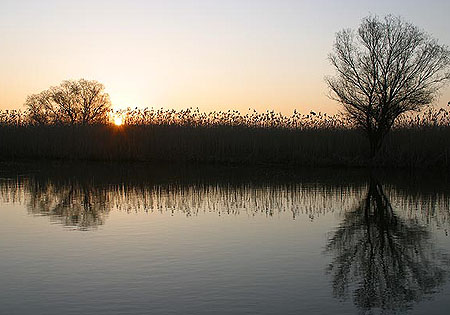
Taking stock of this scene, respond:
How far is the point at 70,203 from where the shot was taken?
43.9 feet

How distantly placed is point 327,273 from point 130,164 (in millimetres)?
23001

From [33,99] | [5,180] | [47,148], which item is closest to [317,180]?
[5,180]

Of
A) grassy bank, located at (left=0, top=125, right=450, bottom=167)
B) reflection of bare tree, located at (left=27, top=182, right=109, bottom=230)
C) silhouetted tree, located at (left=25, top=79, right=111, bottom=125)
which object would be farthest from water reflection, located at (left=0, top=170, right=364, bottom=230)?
silhouetted tree, located at (left=25, top=79, right=111, bottom=125)

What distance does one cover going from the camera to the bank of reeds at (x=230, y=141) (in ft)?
87.8

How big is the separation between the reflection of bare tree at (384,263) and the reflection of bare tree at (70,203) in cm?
484

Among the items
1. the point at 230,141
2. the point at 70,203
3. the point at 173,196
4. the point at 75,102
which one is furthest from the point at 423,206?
the point at 75,102

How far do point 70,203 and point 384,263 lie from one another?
815 centimetres

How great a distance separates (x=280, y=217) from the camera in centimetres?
1174

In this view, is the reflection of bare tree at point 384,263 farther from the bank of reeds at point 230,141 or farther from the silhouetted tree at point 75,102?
the silhouetted tree at point 75,102

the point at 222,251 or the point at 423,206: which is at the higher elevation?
the point at 423,206

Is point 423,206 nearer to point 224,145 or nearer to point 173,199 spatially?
point 173,199

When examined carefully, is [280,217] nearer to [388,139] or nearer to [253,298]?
[253,298]

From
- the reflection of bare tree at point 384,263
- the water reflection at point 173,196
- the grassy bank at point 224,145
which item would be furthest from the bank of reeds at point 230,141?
the reflection of bare tree at point 384,263

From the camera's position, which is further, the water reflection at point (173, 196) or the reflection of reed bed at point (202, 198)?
the water reflection at point (173, 196)
